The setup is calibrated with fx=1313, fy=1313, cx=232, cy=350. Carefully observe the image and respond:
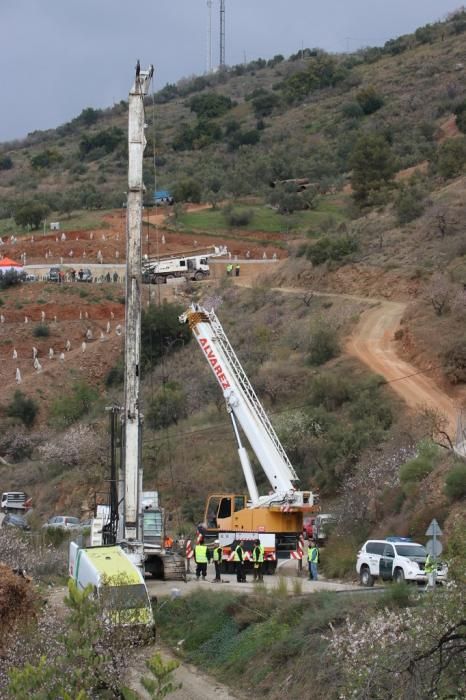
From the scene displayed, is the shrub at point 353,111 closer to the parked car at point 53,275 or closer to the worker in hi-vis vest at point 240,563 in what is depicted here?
the parked car at point 53,275

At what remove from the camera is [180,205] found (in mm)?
101812

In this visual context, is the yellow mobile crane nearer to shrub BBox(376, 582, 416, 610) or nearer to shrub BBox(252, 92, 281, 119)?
shrub BBox(376, 582, 416, 610)

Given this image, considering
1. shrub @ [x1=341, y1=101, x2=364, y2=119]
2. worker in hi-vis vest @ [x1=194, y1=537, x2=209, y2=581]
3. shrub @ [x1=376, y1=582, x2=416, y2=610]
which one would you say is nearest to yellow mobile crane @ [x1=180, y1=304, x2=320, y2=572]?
worker in hi-vis vest @ [x1=194, y1=537, x2=209, y2=581]

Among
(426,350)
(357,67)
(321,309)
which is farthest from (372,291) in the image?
(357,67)

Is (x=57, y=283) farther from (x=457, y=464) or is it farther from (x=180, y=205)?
(x=457, y=464)

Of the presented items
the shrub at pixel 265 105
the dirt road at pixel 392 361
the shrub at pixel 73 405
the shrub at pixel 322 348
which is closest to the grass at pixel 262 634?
the dirt road at pixel 392 361

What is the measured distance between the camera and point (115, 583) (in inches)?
925

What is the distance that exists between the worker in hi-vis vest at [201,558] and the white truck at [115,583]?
3.98 meters

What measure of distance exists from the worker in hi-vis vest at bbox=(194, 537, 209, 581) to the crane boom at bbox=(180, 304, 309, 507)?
1871 millimetres

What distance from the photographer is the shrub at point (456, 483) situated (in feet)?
102

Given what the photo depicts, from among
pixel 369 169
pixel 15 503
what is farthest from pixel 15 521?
pixel 369 169

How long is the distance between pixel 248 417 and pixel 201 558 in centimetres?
458

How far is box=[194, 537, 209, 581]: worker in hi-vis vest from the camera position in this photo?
104ft

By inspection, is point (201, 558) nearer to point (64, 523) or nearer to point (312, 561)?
point (312, 561)
